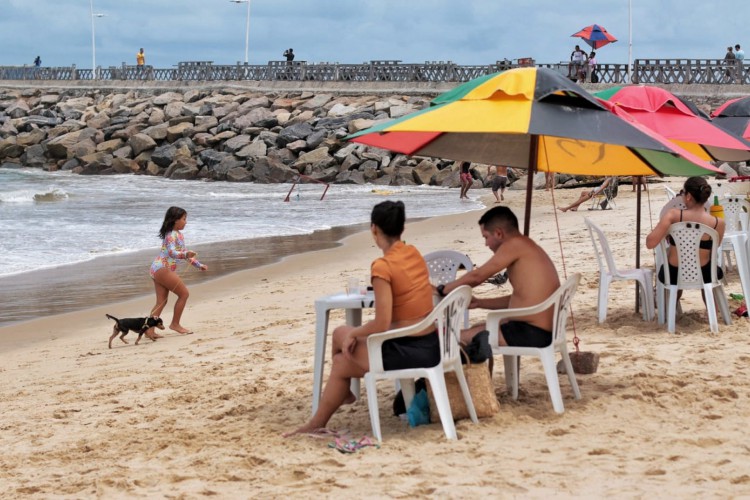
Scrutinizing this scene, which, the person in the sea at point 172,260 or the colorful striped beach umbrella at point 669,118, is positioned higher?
the colorful striped beach umbrella at point 669,118

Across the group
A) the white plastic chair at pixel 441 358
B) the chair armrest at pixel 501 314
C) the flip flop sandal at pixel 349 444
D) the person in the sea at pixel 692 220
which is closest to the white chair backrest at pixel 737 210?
the person in the sea at pixel 692 220

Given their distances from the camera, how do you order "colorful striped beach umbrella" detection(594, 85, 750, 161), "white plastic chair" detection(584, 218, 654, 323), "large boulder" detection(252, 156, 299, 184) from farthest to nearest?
"large boulder" detection(252, 156, 299, 184) → "white plastic chair" detection(584, 218, 654, 323) → "colorful striped beach umbrella" detection(594, 85, 750, 161)

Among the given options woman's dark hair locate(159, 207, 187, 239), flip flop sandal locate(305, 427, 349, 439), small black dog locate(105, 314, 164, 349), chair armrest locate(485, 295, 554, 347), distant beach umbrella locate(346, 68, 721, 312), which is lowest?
flip flop sandal locate(305, 427, 349, 439)

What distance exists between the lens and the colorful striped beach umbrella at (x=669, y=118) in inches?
309

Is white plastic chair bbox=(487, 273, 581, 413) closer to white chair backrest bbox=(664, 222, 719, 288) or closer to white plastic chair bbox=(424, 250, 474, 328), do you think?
white plastic chair bbox=(424, 250, 474, 328)

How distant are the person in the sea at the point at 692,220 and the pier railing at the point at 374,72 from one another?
26.9 m

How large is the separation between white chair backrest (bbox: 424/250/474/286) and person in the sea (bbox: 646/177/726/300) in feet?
5.57

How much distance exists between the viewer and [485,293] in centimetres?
1006

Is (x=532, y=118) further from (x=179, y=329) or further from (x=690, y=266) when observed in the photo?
(x=179, y=329)

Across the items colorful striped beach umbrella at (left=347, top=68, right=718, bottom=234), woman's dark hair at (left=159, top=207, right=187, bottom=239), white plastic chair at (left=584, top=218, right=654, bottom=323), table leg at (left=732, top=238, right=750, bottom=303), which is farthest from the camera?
woman's dark hair at (left=159, top=207, right=187, bottom=239)

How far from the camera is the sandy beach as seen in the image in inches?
188

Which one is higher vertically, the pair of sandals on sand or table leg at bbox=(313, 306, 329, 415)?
table leg at bbox=(313, 306, 329, 415)

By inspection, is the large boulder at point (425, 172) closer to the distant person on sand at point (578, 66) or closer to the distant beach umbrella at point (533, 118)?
the distant person on sand at point (578, 66)

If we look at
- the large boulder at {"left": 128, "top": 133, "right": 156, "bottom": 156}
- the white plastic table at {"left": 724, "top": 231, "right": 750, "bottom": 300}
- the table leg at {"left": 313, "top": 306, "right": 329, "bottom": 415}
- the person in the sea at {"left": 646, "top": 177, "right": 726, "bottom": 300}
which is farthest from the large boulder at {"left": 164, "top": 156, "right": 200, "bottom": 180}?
the table leg at {"left": 313, "top": 306, "right": 329, "bottom": 415}
